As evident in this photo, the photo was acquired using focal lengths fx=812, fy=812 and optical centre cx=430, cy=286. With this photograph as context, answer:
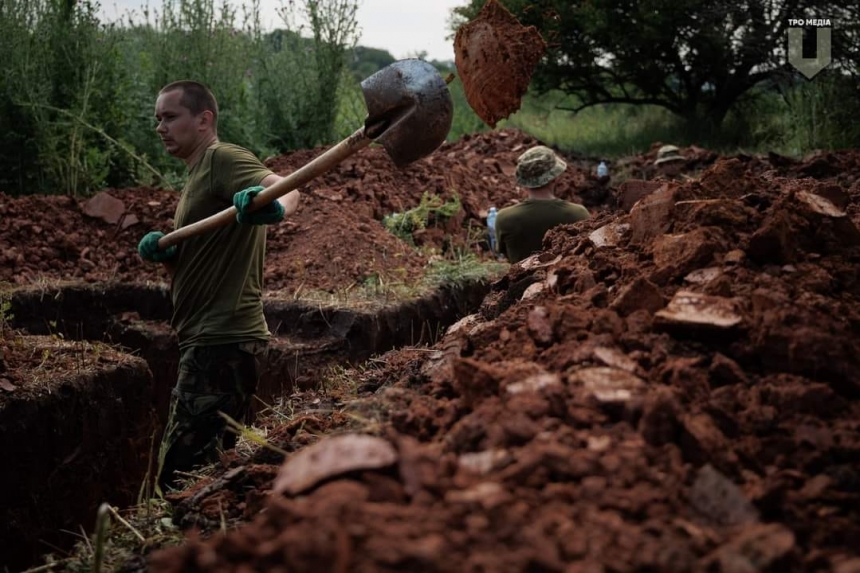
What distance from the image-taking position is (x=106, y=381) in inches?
179

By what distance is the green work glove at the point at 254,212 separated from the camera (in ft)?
11.6

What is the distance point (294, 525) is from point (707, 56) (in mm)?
12734

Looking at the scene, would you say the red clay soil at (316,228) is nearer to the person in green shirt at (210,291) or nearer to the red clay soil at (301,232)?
the red clay soil at (301,232)

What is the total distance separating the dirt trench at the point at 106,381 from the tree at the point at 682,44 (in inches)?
276

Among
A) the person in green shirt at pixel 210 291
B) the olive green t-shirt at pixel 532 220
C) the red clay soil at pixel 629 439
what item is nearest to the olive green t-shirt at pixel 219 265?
the person in green shirt at pixel 210 291

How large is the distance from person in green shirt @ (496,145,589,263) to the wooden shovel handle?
2.31 m

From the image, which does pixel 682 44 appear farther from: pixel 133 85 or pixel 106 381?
pixel 106 381

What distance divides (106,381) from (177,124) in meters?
1.54

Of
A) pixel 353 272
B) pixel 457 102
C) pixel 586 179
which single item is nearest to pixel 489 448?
pixel 353 272

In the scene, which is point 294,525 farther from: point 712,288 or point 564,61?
point 564,61

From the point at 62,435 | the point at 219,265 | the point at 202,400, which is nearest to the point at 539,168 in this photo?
the point at 219,265

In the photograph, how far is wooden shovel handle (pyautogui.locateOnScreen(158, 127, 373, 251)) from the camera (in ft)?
10.6

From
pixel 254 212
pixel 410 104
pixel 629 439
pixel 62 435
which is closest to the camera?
pixel 629 439

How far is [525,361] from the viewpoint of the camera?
7.36 feet
